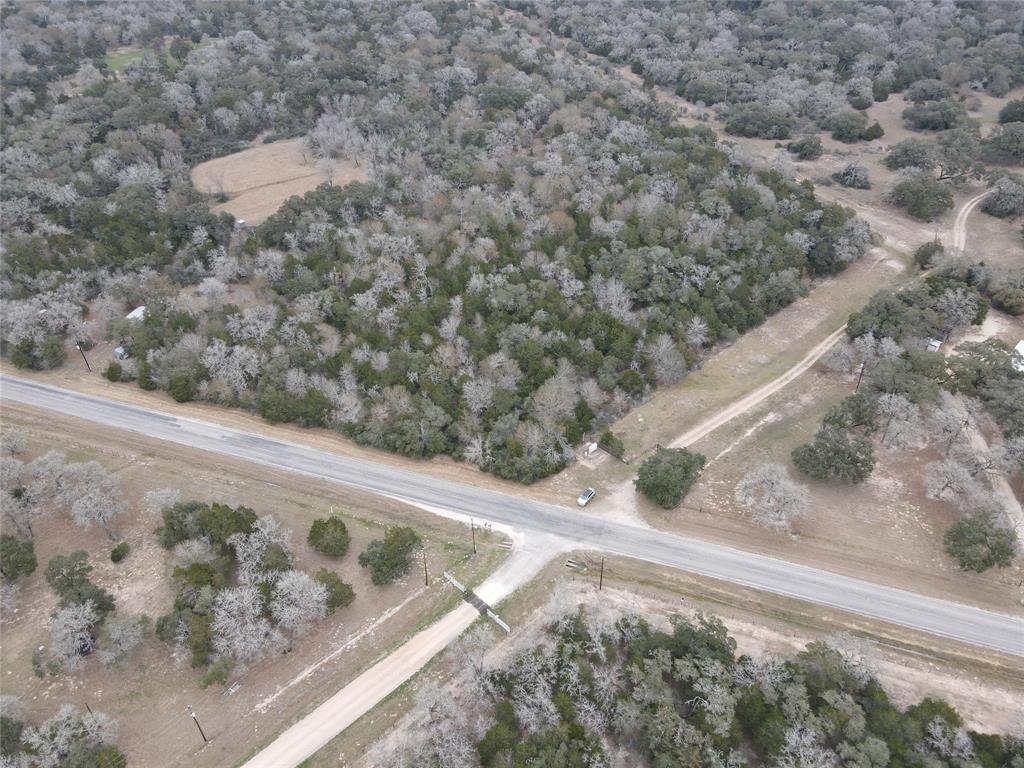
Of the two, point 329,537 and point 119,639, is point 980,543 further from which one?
point 119,639

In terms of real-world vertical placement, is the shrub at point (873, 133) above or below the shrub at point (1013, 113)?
below

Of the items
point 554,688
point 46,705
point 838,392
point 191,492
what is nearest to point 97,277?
point 191,492

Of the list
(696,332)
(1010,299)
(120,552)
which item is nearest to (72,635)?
(120,552)

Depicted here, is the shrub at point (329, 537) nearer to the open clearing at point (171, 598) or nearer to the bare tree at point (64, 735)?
the open clearing at point (171, 598)

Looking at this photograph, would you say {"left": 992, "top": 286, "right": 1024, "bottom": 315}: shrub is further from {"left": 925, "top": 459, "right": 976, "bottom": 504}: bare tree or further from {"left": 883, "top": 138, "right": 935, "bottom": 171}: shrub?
{"left": 883, "top": 138, "right": 935, "bottom": 171}: shrub

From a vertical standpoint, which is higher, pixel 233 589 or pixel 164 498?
pixel 164 498

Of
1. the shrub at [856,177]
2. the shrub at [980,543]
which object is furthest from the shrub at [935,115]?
the shrub at [980,543]
